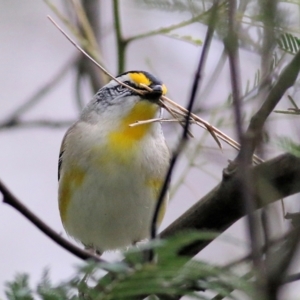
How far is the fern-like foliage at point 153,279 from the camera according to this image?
1.39 m

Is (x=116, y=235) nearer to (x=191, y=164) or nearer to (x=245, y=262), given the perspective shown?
(x=191, y=164)

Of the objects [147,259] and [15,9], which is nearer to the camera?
[147,259]

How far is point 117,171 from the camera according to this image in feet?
12.8

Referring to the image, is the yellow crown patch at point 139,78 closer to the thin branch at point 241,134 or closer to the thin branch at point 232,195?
the thin branch at point 232,195

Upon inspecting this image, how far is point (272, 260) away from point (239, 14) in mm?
1223

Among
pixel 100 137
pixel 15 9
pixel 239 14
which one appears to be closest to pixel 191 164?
pixel 100 137

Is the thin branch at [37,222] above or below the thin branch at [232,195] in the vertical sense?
below

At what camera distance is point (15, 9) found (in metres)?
9.11

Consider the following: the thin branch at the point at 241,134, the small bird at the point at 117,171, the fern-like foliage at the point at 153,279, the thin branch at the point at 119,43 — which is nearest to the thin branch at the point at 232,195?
the fern-like foliage at the point at 153,279

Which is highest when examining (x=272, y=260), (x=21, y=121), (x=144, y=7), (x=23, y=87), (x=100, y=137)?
(x=23, y=87)

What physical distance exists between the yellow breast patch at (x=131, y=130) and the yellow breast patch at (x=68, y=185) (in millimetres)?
253

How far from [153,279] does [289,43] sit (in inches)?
40.3

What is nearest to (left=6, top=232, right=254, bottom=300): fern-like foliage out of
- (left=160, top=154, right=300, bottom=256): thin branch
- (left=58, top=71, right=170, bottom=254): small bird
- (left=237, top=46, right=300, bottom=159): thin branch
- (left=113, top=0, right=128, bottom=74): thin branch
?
(left=237, top=46, right=300, bottom=159): thin branch

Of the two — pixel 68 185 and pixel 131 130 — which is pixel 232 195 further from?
pixel 68 185
